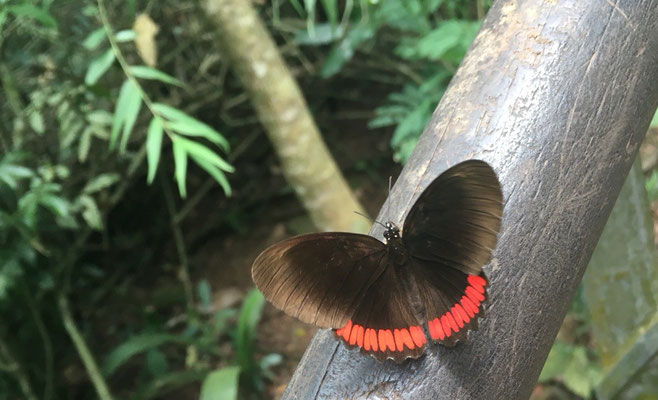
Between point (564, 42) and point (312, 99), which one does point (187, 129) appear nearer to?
point (564, 42)

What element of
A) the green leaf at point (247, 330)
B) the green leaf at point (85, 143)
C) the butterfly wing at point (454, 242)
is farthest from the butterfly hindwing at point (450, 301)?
the green leaf at point (247, 330)

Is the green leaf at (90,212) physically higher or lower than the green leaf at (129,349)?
higher

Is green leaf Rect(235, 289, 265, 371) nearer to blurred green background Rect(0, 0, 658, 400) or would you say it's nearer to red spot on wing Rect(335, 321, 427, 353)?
blurred green background Rect(0, 0, 658, 400)

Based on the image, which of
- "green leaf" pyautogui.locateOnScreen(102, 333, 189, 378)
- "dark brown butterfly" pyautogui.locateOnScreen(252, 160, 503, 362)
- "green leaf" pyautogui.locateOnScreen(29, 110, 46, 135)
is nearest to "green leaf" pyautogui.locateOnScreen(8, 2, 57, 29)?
"green leaf" pyautogui.locateOnScreen(29, 110, 46, 135)

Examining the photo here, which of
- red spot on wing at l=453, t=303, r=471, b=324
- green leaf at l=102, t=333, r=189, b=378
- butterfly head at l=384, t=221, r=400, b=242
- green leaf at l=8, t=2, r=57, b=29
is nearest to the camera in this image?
red spot on wing at l=453, t=303, r=471, b=324

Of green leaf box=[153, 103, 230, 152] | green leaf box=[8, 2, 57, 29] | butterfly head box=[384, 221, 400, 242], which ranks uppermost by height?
green leaf box=[8, 2, 57, 29]

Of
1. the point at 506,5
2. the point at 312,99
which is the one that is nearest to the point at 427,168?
the point at 506,5

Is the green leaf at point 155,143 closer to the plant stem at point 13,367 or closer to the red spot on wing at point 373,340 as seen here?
the red spot on wing at point 373,340
